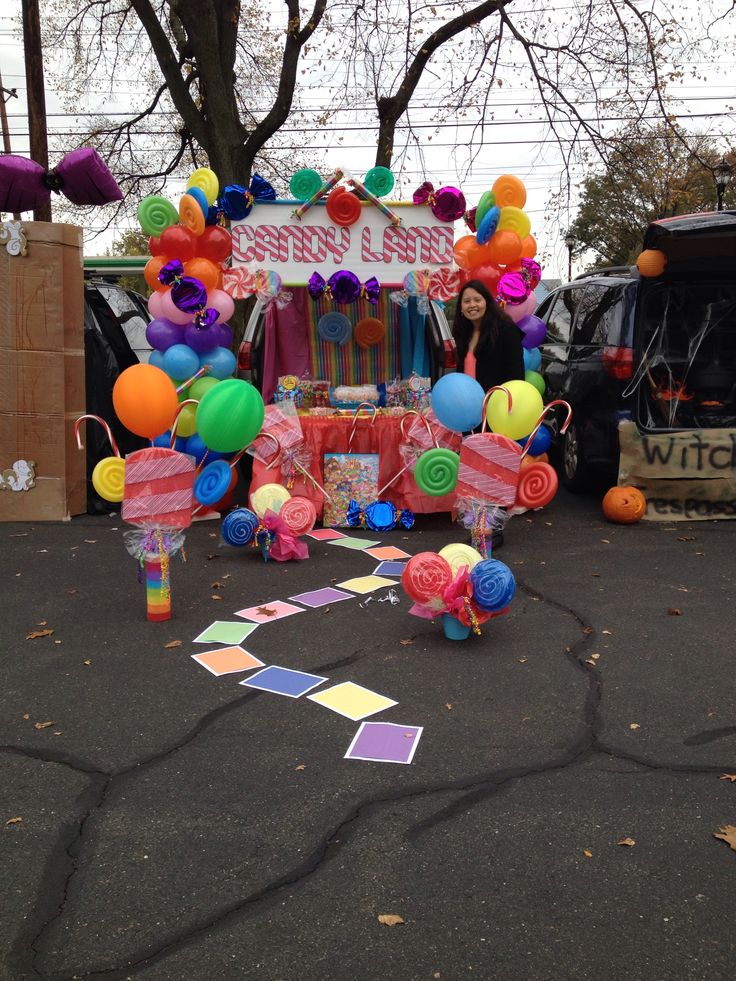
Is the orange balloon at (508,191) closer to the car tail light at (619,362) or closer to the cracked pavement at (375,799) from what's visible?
the car tail light at (619,362)

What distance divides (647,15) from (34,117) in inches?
332

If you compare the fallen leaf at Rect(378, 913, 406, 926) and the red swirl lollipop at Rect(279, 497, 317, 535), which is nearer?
the fallen leaf at Rect(378, 913, 406, 926)

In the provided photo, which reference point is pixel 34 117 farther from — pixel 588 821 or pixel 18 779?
pixel 588 821

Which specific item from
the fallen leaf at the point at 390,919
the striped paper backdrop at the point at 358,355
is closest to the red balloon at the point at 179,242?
the striped paper backdrop at the point at 358,355

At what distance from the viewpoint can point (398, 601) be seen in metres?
5.15

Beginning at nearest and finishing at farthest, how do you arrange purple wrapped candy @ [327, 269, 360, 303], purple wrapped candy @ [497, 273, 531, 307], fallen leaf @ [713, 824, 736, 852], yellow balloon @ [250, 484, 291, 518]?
fallen leaf @ [713, 824, 736, 852], yellow balloon @ [250, 484, 291, 518], purple wrapped candy @ [497, 273, 531, 307], purple wrapped candy @ [327, 269, 360, 303]

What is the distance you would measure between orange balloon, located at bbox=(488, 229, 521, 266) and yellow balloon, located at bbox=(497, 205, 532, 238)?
4cm

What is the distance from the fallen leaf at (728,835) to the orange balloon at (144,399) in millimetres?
3395

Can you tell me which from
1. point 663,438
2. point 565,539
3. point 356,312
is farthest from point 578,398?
point 356,312

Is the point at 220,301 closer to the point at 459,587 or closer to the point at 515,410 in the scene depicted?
the point at 515,410

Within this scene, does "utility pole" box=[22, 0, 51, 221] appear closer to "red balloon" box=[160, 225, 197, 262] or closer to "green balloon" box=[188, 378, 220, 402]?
"red balloon" box=[160, 225, 197, 262]

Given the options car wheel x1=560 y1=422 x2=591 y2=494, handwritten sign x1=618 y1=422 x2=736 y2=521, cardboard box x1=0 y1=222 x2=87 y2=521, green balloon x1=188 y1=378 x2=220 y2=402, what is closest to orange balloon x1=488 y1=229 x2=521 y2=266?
handwritten sign x1=618 y1=422 x2=736 y2=521

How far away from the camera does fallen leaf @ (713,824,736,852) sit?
2666 mm

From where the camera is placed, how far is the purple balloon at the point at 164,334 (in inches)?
278
